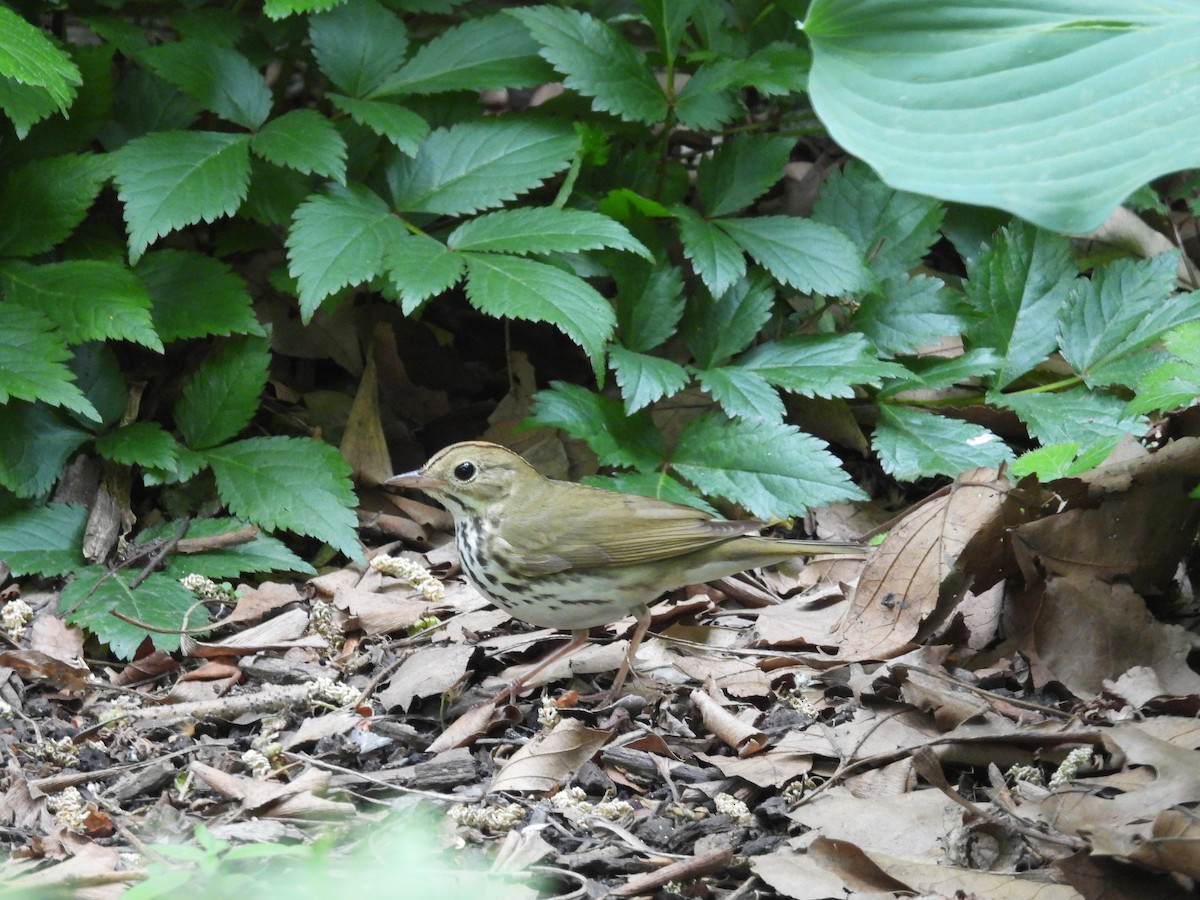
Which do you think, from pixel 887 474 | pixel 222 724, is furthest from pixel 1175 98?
pixel 222 724

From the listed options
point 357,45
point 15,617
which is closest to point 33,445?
point 15,617

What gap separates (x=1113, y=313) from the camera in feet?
15.0

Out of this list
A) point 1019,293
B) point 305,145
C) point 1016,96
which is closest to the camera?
point 1016,96

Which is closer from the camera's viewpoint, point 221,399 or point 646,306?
point 221,399

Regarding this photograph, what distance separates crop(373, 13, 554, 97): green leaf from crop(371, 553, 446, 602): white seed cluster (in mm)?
1696

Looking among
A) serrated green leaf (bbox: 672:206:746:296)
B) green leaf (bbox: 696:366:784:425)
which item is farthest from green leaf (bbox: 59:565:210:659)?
serrated green leaf (bbox: 672:206:746:296)

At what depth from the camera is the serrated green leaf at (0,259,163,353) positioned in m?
4.11

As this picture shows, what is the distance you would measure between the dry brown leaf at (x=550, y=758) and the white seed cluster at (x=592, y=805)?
0.27ft

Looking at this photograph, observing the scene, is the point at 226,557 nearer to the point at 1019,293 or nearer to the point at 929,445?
the point at 929,445

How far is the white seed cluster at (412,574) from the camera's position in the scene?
4285 millimetres

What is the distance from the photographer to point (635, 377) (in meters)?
4.36

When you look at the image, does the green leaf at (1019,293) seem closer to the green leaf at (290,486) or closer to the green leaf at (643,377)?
the green leaf at (643,377)

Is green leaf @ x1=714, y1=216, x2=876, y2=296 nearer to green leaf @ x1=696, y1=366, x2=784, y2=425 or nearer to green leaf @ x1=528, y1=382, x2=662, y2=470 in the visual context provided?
green leaf @ x1=696, y1=366, x2=784, y2=425

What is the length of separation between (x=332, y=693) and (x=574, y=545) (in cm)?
83
